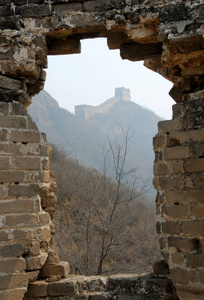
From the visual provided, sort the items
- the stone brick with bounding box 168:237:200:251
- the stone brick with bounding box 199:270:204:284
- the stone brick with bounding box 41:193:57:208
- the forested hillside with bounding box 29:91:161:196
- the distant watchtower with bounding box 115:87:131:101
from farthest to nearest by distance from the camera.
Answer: the distant watchtower with bounding box 115:87:131:101, the forested hillside with bounding box 29:91:161:196, the stone brick with bounding box 41:193:57:208, the stone brick with bounding box 168:237:200:251, the stone brick with bounding box 199:270:204:284

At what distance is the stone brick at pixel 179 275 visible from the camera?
12.6 feet

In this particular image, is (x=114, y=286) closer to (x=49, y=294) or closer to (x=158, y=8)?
(x=49, y=294)

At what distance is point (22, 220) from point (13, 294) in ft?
2.71

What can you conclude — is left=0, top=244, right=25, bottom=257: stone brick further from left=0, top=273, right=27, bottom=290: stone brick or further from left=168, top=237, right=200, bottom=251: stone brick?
left=168, top=237, right=200, bottom=251: stone brick

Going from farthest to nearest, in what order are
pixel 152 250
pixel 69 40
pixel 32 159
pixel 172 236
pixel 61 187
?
1. pixel 61 187
2. pixel 152 250
3. pixel 69 40
4. pixel 32 159
5. pixel 172 236

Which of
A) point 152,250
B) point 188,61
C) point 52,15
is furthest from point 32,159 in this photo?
point 152,250

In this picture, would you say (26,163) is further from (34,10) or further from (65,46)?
(34,10)

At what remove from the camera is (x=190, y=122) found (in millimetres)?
4051

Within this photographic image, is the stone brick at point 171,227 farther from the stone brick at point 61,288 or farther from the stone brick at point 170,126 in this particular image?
the stone brick at point 61,288

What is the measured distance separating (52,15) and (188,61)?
1.81 meters

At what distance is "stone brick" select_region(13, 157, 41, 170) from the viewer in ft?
13.7

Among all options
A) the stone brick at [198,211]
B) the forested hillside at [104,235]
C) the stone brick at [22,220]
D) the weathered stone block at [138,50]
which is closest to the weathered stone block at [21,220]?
the stone brick at [22,220]

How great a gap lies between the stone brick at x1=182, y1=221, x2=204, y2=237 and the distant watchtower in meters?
64.9

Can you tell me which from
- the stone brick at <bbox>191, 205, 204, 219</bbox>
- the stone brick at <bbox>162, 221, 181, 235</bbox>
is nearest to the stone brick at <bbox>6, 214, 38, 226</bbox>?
the stone brick at <bbox>162, 221, 181, 235</bbox>
